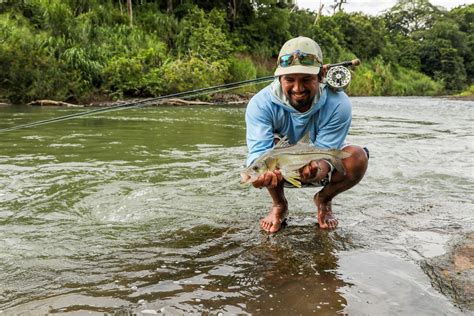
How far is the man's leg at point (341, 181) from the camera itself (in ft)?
11.3

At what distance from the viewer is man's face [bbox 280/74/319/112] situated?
10.5 ft

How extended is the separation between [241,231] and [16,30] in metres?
18.2

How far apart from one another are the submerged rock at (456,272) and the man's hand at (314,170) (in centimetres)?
89

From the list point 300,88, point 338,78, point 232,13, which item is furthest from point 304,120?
point 232,13

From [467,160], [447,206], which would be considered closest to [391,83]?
[467,160]

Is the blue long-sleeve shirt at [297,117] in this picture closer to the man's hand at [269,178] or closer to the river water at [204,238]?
the man's hand at [269,178]

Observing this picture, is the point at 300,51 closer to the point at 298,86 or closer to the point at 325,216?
the point at 298,86

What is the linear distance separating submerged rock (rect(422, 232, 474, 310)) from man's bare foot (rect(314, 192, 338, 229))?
857mm

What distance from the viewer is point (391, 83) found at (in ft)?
126

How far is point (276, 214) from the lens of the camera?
3533 mm

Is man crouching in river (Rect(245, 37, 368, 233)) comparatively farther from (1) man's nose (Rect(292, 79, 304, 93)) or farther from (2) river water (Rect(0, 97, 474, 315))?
(2) river water (Rect(0, 97, 474, 315))

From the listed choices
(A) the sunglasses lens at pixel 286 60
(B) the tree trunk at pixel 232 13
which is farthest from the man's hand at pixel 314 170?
(B) the tree trunk at pixel 232 13

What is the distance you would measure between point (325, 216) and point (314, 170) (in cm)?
66

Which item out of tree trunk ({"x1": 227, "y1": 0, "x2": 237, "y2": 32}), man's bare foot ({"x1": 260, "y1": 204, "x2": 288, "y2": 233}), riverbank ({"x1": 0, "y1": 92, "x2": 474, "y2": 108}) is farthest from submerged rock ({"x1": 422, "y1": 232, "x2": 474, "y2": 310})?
tree trunk ({"x1": 227, "y1": 0, "x2": 237, "y2": 32})
